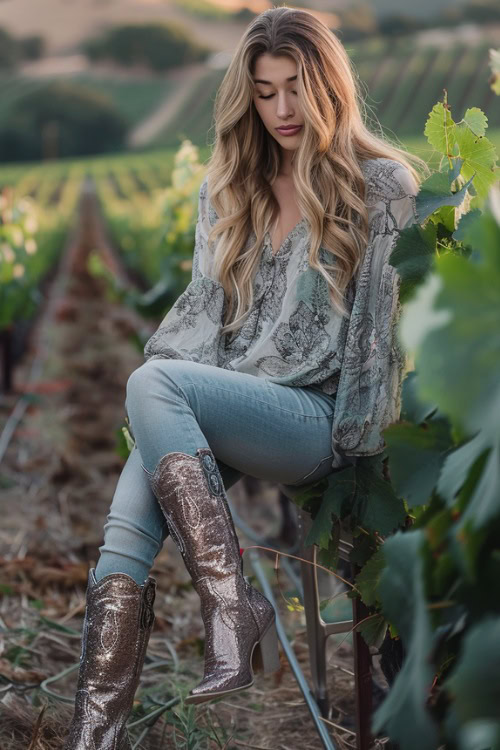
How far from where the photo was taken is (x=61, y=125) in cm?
8800

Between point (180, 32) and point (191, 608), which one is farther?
point (180, 32)

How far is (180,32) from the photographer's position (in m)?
106

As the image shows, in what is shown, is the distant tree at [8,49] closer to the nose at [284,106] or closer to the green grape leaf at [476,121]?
the nose at [284,106]

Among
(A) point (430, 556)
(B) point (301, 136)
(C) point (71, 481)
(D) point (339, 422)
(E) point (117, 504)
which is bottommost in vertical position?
(C) point (71, 481)

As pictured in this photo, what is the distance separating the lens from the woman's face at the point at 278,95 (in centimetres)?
202

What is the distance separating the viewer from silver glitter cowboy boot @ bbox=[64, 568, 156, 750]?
1.70 metres

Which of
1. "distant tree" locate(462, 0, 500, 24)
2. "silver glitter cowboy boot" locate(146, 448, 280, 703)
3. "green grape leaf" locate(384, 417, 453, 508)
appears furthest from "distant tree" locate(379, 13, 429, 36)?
"green grape leaf" locate(384, 417, 453, 508)

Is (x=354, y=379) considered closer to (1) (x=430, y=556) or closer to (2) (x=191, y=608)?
(1) (x=430, y=556)

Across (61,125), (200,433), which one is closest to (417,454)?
(200,433)

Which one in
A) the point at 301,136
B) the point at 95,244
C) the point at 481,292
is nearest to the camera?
the point at 481,292

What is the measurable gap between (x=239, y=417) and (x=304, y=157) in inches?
24.3

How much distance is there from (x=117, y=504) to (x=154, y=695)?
0.86 m

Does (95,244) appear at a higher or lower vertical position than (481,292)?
lower

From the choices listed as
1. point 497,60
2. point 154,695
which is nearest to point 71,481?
point 154,695
